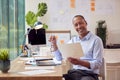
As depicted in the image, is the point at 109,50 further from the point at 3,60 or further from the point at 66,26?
the point at 3,60

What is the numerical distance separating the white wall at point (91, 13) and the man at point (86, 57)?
83.9 inches

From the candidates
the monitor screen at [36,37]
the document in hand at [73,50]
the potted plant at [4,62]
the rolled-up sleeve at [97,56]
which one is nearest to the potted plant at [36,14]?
the monitor screen at [36,37]

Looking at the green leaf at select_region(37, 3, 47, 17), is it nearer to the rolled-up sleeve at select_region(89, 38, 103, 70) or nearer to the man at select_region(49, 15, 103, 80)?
the man at select_region(49, 15, 103, 80)

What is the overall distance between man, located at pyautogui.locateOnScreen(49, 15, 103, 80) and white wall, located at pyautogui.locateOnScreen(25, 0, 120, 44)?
2132mm

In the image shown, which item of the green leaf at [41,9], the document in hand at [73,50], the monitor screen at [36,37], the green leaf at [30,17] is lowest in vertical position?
the document in hand at [73,50]

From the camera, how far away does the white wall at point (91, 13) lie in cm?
517

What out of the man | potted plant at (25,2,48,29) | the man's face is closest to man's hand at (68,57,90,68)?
the man

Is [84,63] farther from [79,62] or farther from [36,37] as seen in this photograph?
[36,37]

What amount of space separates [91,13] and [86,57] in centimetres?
237

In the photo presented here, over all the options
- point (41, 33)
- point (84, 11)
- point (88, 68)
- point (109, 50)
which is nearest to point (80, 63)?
point (88, 68)

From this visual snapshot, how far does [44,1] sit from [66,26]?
67cm

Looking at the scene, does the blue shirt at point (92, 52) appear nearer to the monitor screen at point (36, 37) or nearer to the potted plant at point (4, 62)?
the monitor screen at point (36, 37)

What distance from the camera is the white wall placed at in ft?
17.0

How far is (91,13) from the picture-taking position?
5.18 meters
